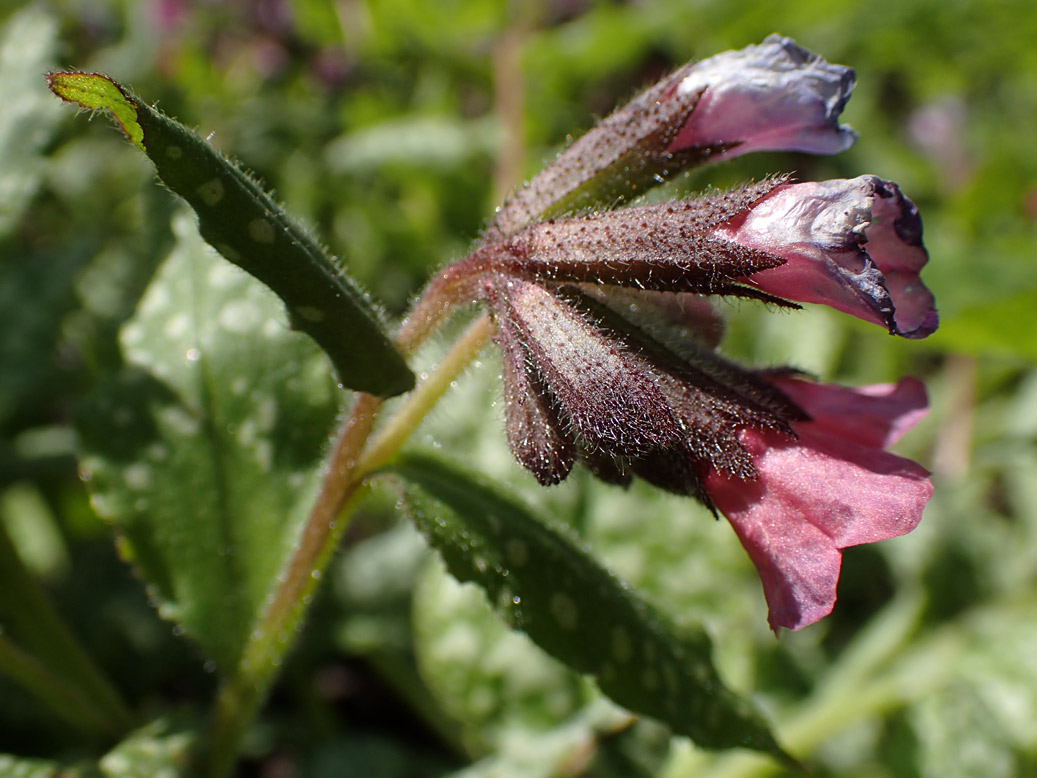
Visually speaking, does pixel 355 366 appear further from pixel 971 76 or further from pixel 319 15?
pixel 971 76

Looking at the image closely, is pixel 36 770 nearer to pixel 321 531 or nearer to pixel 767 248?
pixel 321 531

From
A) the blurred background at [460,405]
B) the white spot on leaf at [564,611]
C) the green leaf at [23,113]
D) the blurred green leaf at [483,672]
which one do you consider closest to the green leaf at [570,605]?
the white spot on leaf at [564,611]

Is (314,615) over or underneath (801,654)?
over

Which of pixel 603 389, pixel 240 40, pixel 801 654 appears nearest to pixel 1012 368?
pixel 801 654

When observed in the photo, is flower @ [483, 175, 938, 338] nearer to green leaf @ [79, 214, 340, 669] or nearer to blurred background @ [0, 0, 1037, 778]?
blurred background @ [0, 0, 1037, 778]

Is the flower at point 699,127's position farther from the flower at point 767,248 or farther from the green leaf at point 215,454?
the green leaf at point 215,454
